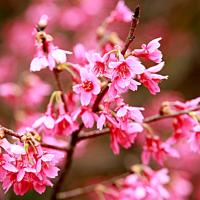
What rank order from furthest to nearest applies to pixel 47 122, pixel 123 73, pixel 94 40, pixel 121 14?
pixel 94 40, pixel 121 14, pixel 47 122, pixel 123 73

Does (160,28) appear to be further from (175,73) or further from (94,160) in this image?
(94,160)

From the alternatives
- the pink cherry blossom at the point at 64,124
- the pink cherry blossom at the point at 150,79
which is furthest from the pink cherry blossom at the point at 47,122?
the pink cherry blossom at the point at 150,79

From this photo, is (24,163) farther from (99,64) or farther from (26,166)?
(99,64)

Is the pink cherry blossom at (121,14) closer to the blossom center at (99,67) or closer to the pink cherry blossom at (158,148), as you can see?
the pink cherry blossom at (158,148)

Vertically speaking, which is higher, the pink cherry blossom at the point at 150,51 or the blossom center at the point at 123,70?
the pink cherry blossom at the point at 150,51

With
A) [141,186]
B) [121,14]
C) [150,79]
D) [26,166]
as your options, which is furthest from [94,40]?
[26,166]

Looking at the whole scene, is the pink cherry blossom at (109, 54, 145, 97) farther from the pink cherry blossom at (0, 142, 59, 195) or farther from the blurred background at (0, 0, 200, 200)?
the blurred background at (0, 0, 200, 200)

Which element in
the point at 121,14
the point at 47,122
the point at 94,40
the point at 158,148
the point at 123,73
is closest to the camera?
the point at 123,73

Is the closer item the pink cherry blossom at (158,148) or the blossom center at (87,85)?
the blossom center at (87,85)

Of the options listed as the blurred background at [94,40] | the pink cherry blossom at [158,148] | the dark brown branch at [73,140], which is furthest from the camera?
the blurred background at [94,40]
